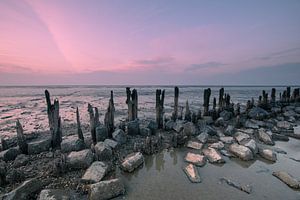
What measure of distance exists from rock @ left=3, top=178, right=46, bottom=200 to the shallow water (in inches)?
129

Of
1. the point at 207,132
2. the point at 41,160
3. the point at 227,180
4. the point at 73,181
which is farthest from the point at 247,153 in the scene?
the point at 41,160

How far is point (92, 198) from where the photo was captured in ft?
22.1

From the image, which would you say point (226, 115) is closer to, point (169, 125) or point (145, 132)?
point (169, 125)

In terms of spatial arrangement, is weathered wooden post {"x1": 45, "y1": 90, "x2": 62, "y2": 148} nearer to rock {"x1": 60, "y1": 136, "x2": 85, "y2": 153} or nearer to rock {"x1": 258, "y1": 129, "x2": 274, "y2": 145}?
rock {"x1": 60, "y1": 136, "x2": 85, "y2": 153}

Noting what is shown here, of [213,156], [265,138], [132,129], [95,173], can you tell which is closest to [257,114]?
[265,138]

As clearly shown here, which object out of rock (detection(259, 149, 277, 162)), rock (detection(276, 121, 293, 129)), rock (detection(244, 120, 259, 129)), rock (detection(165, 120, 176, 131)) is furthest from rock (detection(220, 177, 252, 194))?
rock (detection(276, 121, 293, 129))

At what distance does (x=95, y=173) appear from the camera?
8102 mm

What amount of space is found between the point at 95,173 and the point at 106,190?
1.40 m

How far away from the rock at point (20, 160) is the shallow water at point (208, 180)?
5.08 meters

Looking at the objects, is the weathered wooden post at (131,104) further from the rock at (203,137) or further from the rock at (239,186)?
the rock at (239,186)

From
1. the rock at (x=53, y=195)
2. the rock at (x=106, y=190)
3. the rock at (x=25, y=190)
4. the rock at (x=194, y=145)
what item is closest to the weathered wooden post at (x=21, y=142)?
the rock at (x=25, y=190)

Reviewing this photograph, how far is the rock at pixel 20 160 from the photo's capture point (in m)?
9.37

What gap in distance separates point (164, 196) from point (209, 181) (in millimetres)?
2201

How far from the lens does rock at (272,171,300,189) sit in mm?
7652
